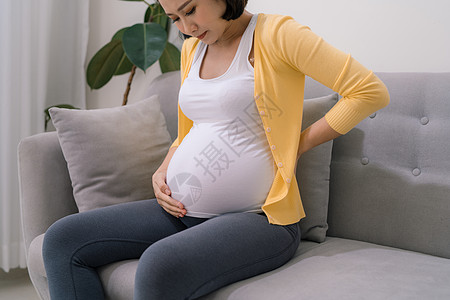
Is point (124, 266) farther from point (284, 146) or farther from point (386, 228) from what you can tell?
point (386, 228)

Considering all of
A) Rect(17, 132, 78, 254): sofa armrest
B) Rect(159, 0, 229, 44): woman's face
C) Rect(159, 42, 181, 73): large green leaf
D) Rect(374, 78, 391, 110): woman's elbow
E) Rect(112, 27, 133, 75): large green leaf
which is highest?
Rect(159, 0, 229, 44): woman's face

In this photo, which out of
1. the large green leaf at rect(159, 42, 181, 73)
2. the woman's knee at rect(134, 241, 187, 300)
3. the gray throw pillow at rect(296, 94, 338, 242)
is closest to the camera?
the woman's knee at rect(134, 241, 187, 300)

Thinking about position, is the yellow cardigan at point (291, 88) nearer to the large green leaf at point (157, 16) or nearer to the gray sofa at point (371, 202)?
the gray sofa at point (371, 202)

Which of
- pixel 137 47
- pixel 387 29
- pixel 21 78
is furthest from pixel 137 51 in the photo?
pixel 387 29

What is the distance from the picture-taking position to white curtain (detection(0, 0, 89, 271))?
91.6 inches

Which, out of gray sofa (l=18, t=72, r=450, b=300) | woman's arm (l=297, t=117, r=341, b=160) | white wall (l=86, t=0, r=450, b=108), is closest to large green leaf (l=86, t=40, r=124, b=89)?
white wall (l=86, t=0, r=450, b=108)

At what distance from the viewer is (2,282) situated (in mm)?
2369

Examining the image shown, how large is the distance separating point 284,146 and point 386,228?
46 cm

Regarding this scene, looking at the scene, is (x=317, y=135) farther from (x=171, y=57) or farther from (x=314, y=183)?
(x=171, y=57)

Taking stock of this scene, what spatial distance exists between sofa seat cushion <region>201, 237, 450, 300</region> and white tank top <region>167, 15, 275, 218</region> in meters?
0.21

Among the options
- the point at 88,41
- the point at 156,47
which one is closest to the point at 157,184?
the point at 156,47

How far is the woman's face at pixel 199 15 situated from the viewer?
1.24 metres

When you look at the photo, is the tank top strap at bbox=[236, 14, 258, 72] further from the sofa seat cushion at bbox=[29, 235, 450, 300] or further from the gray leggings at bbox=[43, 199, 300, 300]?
the sofa seat cushion at bbox=[29, 235, 450, 300]

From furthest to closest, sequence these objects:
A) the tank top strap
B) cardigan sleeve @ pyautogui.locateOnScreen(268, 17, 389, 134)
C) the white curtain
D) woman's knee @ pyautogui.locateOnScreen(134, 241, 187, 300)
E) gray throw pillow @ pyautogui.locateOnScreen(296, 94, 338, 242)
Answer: the white curtain, gray throw pillow @ pyautogui.locateOnScreen(296, 94, 338, 242), the tank top strap, cardigan sleeve @ pyautogui.locateOnScreen(268, 17, 389, 134), woman's knee @ pyautogui.locateOnScreen(134, 241, 187, 300)
